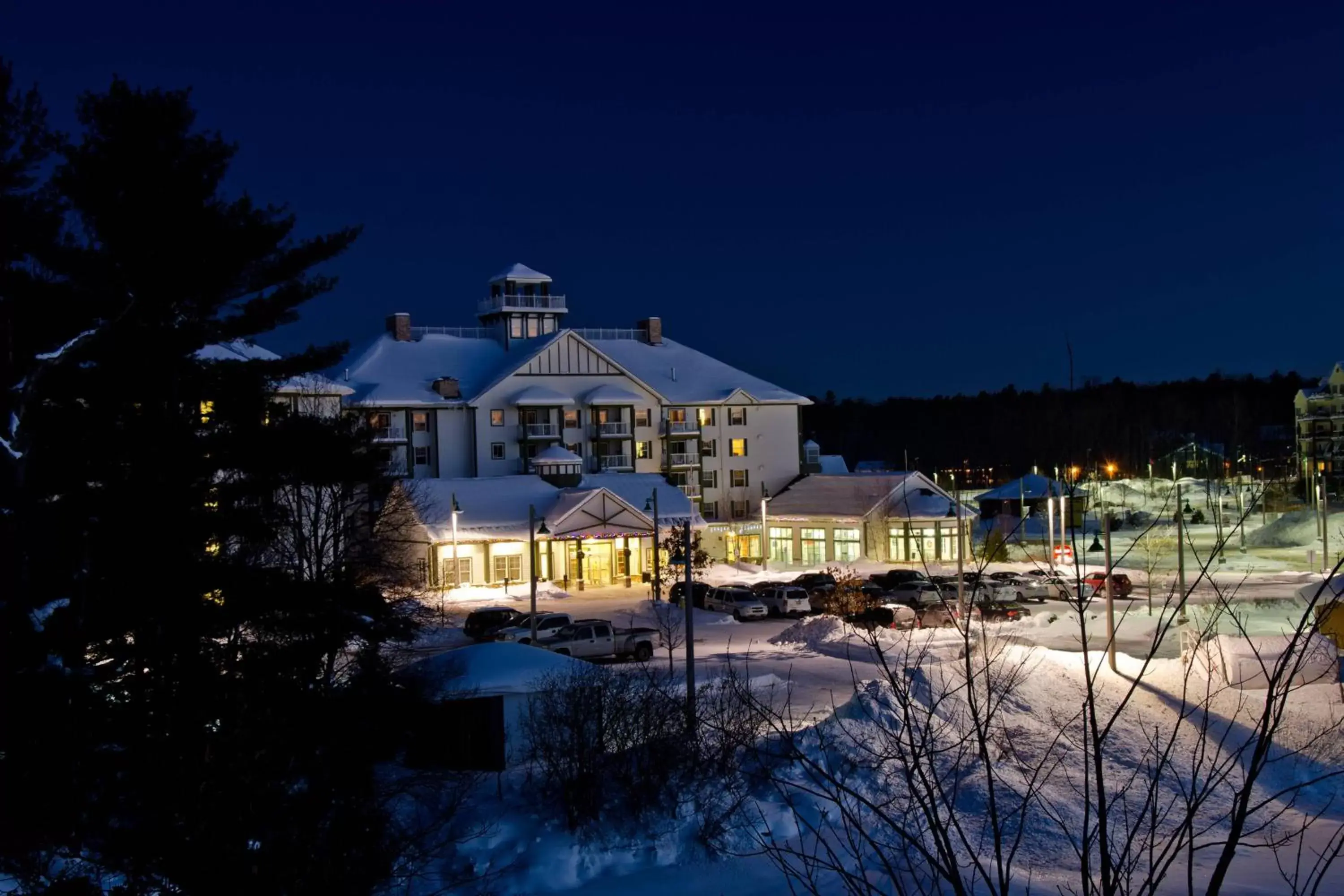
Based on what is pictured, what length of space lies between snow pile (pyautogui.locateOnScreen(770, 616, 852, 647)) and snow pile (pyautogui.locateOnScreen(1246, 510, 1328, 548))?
33.2m

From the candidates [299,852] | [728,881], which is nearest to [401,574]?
[728,881]

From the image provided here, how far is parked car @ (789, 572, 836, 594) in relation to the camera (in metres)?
43.5

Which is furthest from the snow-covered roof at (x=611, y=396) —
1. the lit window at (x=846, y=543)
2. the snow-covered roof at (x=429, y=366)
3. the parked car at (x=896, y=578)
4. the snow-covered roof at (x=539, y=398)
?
the parked car at (x=896, y=578)

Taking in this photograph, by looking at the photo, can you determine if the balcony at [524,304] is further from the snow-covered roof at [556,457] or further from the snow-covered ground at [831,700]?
the snow-covered ground at [831,700]

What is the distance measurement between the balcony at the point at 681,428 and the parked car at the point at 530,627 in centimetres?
2670

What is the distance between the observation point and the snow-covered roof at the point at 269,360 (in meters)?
24.8

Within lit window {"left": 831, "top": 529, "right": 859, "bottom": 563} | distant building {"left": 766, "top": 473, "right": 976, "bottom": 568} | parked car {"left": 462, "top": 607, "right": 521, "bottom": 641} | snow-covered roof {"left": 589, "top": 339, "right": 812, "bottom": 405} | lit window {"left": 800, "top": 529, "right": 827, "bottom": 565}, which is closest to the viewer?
parked car {"left": 462, "top": 607, "right": 521, "bottom": 641}

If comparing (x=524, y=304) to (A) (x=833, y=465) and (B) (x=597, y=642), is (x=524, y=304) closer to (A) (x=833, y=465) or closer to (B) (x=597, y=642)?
(A) (x=833, y=465)

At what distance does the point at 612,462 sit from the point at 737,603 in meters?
23.0

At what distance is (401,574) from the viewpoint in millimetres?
35156

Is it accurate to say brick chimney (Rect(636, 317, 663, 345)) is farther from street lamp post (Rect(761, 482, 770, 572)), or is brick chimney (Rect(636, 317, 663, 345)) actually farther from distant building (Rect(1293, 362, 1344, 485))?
distant building (Rect(1293, 362, 1344, 485))

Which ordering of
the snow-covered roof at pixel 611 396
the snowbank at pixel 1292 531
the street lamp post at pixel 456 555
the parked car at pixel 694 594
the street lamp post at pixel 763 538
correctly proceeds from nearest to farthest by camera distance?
the parked car at pixel 694 594 < the street lamp post at pixel 456 555 < the street lamp post at pixel 763 538 < the snowbank at pixel 1292 531 < the snow-covered roof at pixel 611 396

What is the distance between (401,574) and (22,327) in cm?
1665

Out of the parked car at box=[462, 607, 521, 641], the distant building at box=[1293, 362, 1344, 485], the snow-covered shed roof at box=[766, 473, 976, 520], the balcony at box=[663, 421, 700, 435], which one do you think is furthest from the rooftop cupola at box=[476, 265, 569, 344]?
the distant building at box=[1293, 362, 1344, 485]
